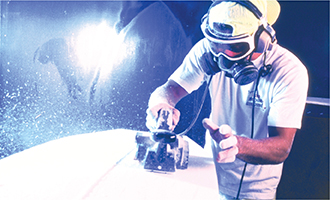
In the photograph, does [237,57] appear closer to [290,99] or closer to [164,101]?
[290,99]

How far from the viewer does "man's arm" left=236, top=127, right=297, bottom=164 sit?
97 centimetres

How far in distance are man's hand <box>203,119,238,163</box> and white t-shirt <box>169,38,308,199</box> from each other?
333 millimetres

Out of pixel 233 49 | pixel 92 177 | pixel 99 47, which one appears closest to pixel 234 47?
pixel 233 49

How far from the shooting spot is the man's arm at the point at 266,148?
968 mm

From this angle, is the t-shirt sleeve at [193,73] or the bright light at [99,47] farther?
the bright light at [99,47]

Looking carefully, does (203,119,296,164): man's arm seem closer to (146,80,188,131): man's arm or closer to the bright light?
(146,80,188,131): man's arm

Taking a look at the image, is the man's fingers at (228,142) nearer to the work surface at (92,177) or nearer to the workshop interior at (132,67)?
the work surface at (92,177)

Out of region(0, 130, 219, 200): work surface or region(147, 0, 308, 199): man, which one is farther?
region(147, 0, 308, 199): man

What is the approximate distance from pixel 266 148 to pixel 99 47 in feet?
4.87

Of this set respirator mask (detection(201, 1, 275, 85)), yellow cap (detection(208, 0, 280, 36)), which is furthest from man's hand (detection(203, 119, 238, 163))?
yellow cap (detection(208, 0, 280, 36))

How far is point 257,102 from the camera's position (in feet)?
4.04

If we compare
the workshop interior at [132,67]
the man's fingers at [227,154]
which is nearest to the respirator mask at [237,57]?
the man's fingers at [227,154]

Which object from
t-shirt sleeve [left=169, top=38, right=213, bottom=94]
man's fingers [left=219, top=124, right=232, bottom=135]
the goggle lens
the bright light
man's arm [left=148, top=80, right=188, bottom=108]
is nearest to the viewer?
man's fingers [left=219, top=124, right=232, bottom=135]

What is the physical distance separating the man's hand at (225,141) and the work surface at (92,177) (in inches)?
4.0
